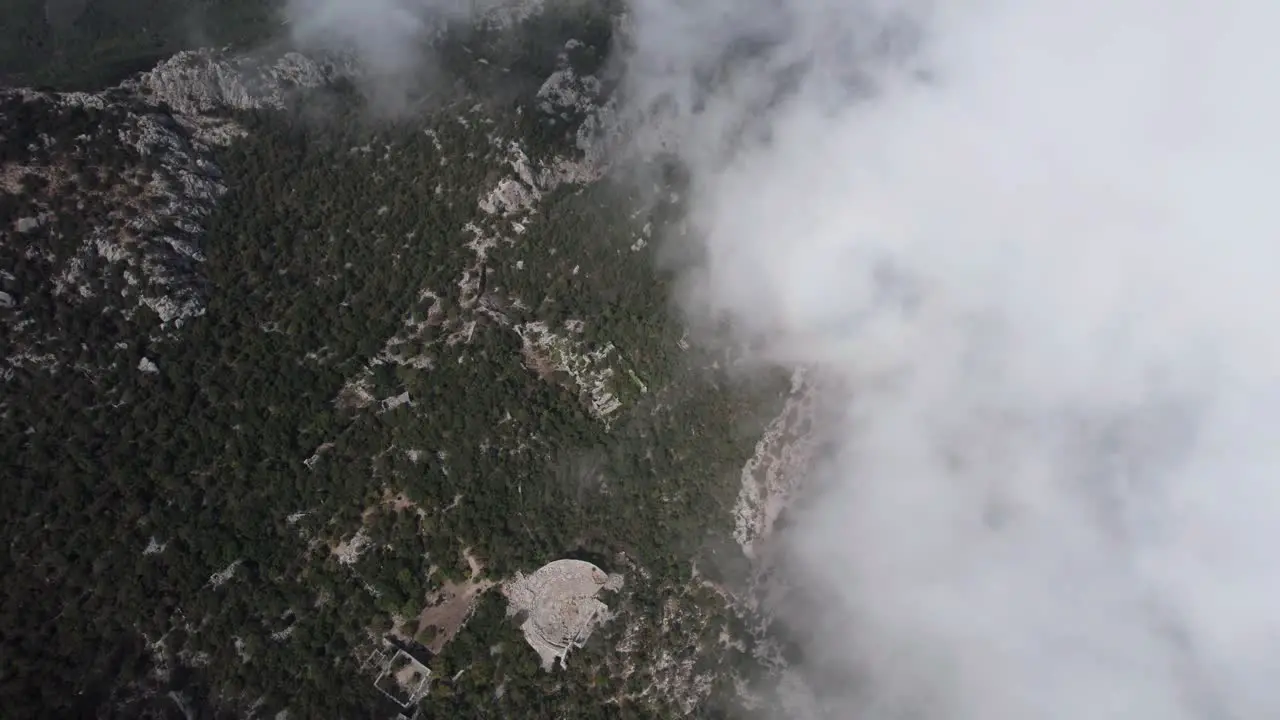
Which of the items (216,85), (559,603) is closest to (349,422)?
(559,603)

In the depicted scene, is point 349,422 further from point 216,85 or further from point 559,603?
point 216,85

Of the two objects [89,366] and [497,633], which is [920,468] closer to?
[497,633]

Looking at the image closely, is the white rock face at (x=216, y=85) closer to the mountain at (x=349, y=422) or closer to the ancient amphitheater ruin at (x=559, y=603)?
the mountain at (x=349, y=422)

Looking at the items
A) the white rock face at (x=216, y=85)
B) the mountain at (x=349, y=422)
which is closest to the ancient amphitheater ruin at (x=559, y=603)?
the mountain at (x=349, y=422)

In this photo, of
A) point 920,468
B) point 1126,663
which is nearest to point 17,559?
point 920,468

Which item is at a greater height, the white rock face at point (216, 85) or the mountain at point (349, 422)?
the white rock face at point (216, 85)

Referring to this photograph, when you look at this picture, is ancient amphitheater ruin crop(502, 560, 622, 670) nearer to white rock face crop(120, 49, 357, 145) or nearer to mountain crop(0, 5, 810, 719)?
mountain crop(0, 5, 810, 719)
